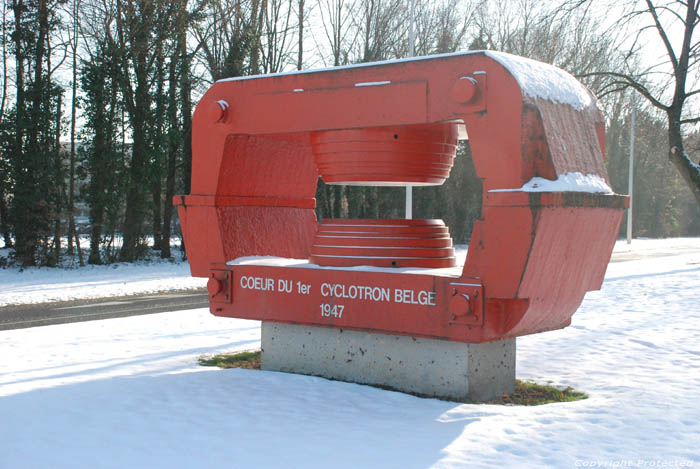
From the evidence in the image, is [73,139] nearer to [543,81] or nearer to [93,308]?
[93,308]

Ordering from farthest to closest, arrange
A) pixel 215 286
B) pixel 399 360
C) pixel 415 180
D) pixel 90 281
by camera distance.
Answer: pixel 90 281, pixel 215 286, pixel 415 180, pixel 399 360

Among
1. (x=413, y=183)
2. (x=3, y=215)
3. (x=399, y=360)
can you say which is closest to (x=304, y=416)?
(x=399, y=360)

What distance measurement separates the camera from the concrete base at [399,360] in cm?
580

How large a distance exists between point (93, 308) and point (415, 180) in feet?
26.1

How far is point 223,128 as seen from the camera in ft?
21.9

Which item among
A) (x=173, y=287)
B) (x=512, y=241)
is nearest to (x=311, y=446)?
(x=512, y=241)

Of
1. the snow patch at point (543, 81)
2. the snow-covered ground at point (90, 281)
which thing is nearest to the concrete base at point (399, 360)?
the snow patch at point (543, 81)

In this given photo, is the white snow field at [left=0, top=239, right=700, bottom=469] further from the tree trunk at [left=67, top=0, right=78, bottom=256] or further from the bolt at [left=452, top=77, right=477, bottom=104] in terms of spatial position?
the tree trunk at [left=67, top=0, right=78, bottom=256]

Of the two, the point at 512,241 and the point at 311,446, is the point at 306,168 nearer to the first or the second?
the point at 512,241

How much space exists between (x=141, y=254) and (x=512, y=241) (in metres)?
18.5

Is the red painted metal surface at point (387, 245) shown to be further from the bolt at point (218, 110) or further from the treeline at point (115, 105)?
the treeline at point (115, 105)

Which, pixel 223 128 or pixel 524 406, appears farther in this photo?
pixel 223 128

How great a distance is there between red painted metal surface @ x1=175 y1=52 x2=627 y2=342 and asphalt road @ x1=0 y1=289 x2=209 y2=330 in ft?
16.1
